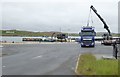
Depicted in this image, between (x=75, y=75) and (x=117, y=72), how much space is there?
2.56 metres

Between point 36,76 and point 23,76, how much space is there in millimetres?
761

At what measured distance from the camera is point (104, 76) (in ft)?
60.7

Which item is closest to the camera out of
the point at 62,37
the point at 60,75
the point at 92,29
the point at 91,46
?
the point at 60,75

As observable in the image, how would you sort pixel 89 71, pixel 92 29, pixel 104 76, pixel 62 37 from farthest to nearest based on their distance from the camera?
pixel 62 37
pixel 92 29
pixel 89 71
pixel 104 76

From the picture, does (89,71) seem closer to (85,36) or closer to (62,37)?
(85,36)

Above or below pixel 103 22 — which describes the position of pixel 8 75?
below

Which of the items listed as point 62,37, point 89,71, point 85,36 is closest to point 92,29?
point 85,36

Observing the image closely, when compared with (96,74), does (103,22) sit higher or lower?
higher

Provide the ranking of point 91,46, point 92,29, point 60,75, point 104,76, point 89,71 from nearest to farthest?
point 104,76, point 60,75, point 89,71, point 92,29, point 91,46

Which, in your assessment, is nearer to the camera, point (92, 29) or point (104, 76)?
point (104, 76)

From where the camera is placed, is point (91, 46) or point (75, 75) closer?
point (75, 75)

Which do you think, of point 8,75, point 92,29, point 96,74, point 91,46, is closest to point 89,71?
point 96,74

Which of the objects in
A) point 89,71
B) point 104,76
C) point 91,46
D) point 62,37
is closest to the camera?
point 104,76

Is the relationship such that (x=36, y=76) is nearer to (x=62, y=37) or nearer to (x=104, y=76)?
(x=104, y=76)
